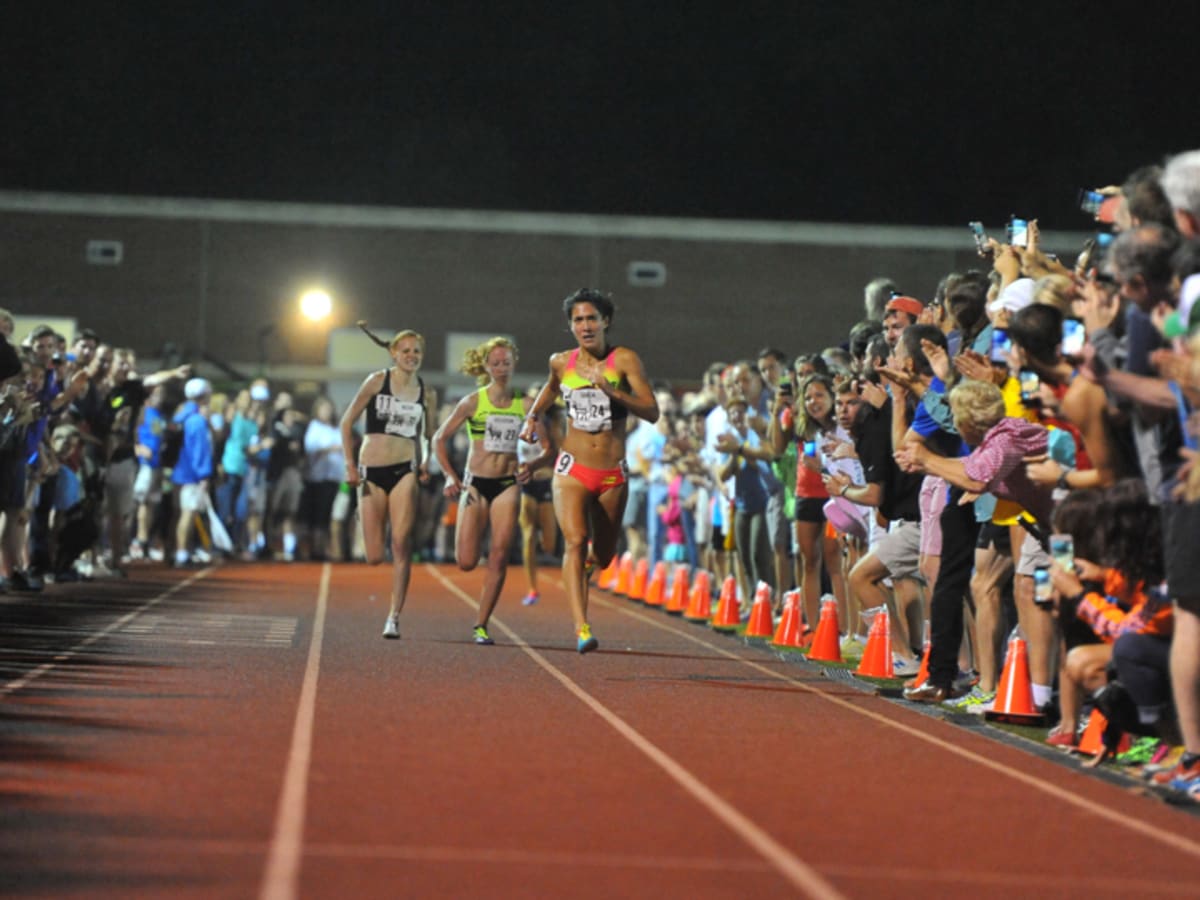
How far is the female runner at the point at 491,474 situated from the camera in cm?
1524

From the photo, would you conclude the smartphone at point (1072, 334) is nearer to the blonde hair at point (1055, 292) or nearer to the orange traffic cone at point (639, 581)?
the blonde hair at point (1055, 292)

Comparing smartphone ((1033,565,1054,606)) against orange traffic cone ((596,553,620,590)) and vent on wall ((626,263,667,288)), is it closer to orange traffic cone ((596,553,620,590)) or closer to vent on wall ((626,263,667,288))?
orange traffic cone ((596,553,620,590))

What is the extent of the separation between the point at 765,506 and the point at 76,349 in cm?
702

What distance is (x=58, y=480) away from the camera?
19.4 m

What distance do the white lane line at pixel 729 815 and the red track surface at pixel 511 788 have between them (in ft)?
0.06

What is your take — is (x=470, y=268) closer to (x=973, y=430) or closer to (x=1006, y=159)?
(x=1006, y=159)

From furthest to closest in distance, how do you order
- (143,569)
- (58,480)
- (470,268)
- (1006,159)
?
(470,268) → (1006,159) → (143,569) → (58,480)

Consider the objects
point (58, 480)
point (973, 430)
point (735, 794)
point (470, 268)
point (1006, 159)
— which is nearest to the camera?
point (735, 794)

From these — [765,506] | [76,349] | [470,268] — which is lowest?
[765,506]

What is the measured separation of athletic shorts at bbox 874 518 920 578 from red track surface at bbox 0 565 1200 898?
2.73 feet

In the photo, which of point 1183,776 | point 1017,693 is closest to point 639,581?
point 1017,693

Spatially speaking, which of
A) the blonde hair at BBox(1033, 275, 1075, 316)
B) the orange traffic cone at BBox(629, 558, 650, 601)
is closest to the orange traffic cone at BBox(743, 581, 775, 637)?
the orange traffic cone at BBox(629, 558, 650, 601)

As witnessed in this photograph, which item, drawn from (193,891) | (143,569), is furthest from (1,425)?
(193,891)

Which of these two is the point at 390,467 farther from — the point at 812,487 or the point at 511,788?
the point at 511,788
